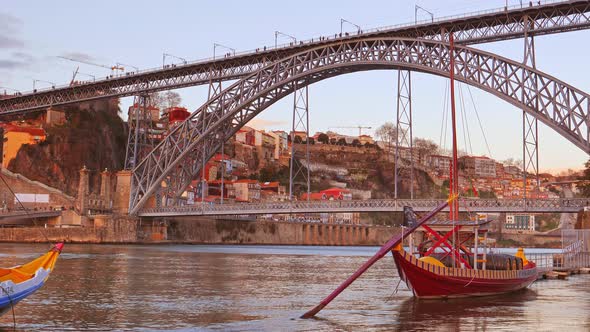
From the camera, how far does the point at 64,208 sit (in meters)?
80.8

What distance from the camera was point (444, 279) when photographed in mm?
26594

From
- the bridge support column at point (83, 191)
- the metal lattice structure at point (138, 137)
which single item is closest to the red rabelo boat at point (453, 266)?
the metal lattice structure at point (138, 137)

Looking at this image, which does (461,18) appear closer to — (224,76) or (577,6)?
(577,6)

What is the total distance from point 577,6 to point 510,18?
13.9 ft

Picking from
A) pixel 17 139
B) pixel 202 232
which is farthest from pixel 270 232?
pixel 17 139

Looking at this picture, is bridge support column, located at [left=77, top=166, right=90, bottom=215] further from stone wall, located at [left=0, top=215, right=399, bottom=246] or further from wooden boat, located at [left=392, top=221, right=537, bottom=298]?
wooden boat, located at [left=392, top=221, right=537, bottom=298]

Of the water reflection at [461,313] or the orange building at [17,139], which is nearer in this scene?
the water reflection at [461,313]

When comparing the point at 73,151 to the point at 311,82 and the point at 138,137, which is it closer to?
the point at 138,137

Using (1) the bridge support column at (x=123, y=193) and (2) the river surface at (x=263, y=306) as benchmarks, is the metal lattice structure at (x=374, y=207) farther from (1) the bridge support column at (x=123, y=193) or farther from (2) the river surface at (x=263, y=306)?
(2) the river surface at (x=263, y=306)

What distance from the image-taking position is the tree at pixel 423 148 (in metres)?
166

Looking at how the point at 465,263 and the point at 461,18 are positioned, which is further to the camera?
the point at 461,18

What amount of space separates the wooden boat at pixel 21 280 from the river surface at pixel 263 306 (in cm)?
65

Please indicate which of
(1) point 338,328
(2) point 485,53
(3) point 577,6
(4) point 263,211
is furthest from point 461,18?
(1) point 338,328

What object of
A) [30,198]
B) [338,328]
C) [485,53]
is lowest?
[338,328]
